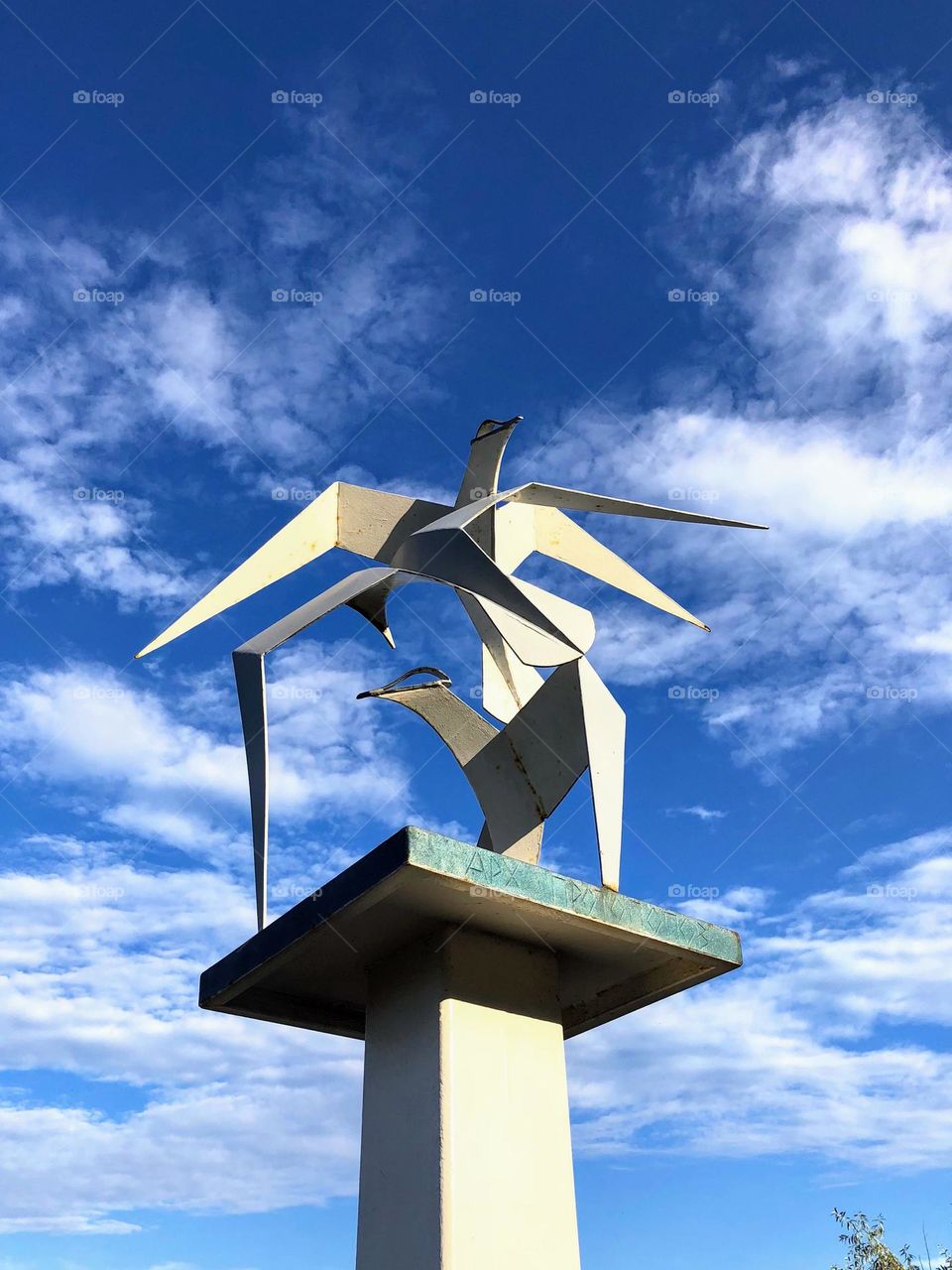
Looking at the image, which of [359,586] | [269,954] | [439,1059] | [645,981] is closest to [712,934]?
[645,981]

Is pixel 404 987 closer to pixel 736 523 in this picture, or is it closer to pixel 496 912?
pixel 496 912

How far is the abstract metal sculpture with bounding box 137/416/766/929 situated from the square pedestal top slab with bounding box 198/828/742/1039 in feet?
1.49

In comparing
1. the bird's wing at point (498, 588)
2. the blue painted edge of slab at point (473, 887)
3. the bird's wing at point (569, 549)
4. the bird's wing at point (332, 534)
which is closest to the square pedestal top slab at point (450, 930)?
the blue painted edge of slab at point (473, 887)

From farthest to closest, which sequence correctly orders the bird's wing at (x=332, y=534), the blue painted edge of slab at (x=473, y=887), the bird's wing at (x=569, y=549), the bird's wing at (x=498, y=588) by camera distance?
the bird's wing at (x=569, y=549) → the bird's wing at (x=332, y=534) → the bird's wing at (x=498, y=588) → the blue painted edge of slab at (x=473, y=887)

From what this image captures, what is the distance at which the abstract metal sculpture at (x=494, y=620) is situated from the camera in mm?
8531

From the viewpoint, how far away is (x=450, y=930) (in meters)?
7.80

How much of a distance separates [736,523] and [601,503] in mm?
1253

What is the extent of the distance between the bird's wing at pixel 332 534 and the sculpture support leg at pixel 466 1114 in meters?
3.34

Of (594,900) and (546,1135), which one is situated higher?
(594,900)

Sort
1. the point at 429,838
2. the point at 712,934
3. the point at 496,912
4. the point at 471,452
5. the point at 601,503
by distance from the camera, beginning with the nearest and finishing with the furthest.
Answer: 1. the point at 429,838
2. the point at 496,912
3. the point at 712,934
4. the point at 601,503
5. the point at 471,452

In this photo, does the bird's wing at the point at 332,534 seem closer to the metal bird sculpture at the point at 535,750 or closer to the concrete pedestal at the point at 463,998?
the metal bird sculpture at the point at 535,750

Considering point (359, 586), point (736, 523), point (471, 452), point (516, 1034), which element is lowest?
point (516, 1034)

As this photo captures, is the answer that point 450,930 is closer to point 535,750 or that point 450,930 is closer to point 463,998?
point 463,998

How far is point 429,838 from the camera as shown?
693 cm
